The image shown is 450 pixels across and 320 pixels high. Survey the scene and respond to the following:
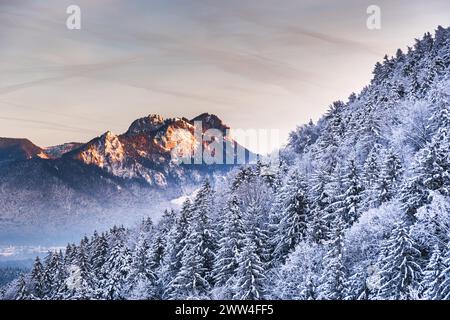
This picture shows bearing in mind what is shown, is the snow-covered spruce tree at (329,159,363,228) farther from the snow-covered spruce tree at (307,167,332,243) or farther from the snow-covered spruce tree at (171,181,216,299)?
the snow-covered spruce tree at (171,181,216,299)

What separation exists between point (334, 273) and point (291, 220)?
15.3 metres

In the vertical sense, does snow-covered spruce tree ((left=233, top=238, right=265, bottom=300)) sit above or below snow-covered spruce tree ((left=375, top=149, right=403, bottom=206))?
below

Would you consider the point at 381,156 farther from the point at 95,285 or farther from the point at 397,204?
the point at 95,285

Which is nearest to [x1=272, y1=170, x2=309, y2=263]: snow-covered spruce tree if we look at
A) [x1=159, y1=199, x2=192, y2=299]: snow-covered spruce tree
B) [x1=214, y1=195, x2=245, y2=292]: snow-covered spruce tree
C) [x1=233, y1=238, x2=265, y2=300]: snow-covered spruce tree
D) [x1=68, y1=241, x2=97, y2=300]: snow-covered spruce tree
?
[x1=214, y1=195, x2=245, y2=292]: snow-covered spruce tree

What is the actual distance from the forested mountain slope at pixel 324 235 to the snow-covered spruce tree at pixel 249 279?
11 centimetres

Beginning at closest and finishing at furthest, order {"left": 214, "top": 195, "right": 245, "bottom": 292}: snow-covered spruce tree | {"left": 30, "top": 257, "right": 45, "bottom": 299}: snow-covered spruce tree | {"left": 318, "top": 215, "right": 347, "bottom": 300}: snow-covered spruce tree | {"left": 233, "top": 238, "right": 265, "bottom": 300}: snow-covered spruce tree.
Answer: {"left": 318, "top": 215, "right": 347, "bottom": 300}: snow-covered spruce tree
{"left": 233, "top": 238, "right": 265, "bottom": 300}: snow-covered spruce tree
{"left": 214, "top": 195, "right": 245, "bottom": 292}: snow-covered spruce tree
{"left": 30, "top": 257, "right": 45, "bottom": 299}: snow-covered spruce tree

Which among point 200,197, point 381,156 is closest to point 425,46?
point 381,156

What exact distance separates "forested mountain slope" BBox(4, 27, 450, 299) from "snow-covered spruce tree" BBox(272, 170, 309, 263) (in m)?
0.12

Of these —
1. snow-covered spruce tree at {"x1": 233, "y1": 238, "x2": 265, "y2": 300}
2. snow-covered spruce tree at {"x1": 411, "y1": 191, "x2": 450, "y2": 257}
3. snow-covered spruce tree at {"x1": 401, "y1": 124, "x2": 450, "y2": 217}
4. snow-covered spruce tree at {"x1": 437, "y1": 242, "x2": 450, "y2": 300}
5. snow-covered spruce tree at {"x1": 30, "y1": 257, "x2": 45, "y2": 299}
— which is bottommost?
snow-covered spruce tree at {"x1": 30, "y1": 257, "x2": 45, "y2": 299}

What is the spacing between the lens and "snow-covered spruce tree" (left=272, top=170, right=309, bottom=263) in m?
53.5

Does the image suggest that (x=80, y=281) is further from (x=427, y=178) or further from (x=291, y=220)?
(x=427, y=178)

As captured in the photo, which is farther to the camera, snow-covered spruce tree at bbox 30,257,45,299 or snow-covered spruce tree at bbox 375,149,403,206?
snow-covered spruce tree at bbox 30,257,45,299

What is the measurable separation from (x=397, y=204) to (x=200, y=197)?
28.6m

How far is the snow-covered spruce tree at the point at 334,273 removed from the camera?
3850cm
